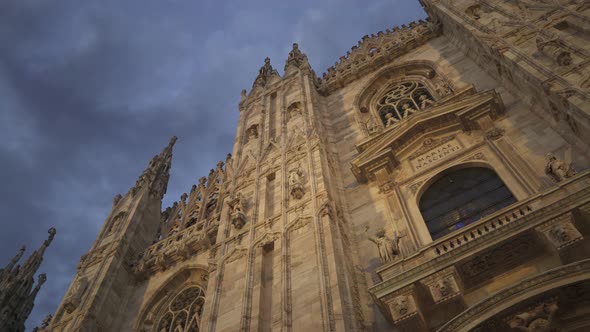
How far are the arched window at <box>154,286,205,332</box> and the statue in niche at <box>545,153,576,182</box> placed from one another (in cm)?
876

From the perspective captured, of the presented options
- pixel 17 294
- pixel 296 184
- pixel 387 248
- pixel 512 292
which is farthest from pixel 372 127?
pixel 17 294

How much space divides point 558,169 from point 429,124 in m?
4.30

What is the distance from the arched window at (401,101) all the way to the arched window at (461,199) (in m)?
4.33

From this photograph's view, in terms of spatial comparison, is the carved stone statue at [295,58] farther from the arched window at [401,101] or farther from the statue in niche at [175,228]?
the statue in niche at [175,228]

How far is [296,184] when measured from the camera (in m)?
11.6

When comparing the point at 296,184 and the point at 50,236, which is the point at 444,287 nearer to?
the point at 296,184

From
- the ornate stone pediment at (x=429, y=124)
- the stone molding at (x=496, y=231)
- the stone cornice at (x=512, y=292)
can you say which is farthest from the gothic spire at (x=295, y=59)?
the stone cornice at (x=512, y=292)

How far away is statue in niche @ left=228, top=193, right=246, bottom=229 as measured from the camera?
1189 cm

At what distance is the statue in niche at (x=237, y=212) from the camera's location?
468 inches

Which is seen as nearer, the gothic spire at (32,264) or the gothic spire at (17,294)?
the gothic spire at (17,294)

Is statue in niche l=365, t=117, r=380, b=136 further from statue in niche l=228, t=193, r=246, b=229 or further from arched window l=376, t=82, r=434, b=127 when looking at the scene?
statue in niche l=228, t=193, r=246, b=229

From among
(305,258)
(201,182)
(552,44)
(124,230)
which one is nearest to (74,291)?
(124,230)

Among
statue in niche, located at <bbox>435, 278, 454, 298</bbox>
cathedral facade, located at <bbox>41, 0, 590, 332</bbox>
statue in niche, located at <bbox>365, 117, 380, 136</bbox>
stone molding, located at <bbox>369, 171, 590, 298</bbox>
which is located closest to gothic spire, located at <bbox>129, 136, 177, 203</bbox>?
cathedral facade, located at <bbox>41, 0, 590, 332</bbox>

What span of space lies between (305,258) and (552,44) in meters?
7.44
